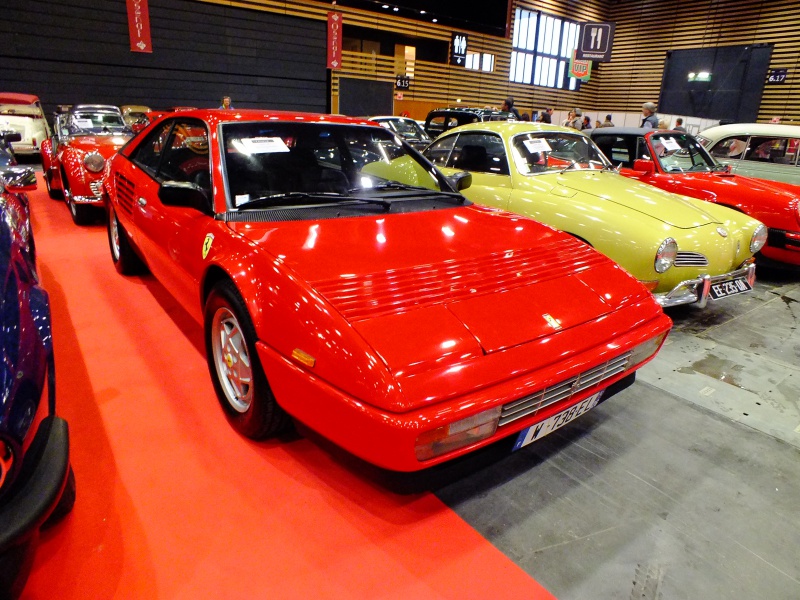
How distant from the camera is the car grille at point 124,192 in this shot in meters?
3.03

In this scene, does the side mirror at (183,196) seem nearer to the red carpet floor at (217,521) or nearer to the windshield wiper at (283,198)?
the windshield wiper at (283,198)

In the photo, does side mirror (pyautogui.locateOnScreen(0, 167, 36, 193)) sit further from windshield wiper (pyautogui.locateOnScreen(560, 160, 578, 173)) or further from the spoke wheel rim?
windshield wiper (pyautogui.locateOnScreen(560, 160, 578, 173))

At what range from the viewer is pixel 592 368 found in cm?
166

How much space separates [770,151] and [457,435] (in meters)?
6.81

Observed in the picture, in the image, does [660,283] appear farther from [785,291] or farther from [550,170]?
[785,291]

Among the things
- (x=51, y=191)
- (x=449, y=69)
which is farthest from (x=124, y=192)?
(x=449, y=69)

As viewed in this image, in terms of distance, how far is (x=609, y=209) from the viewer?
3328mm

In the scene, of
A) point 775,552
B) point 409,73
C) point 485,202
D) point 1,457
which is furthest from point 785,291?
point 409,73

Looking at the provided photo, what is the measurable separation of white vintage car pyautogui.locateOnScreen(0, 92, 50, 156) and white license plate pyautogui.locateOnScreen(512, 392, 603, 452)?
11.6 m

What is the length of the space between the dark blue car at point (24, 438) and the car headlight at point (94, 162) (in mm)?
3912

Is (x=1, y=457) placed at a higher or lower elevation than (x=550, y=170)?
lower

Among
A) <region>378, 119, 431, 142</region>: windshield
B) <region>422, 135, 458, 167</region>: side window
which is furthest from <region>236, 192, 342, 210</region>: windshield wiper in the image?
<region>378, 119, 431, 142</region>: windshield

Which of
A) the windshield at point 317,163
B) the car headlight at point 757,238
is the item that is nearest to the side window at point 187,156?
the windshield at point 317,163

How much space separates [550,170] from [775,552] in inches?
120
